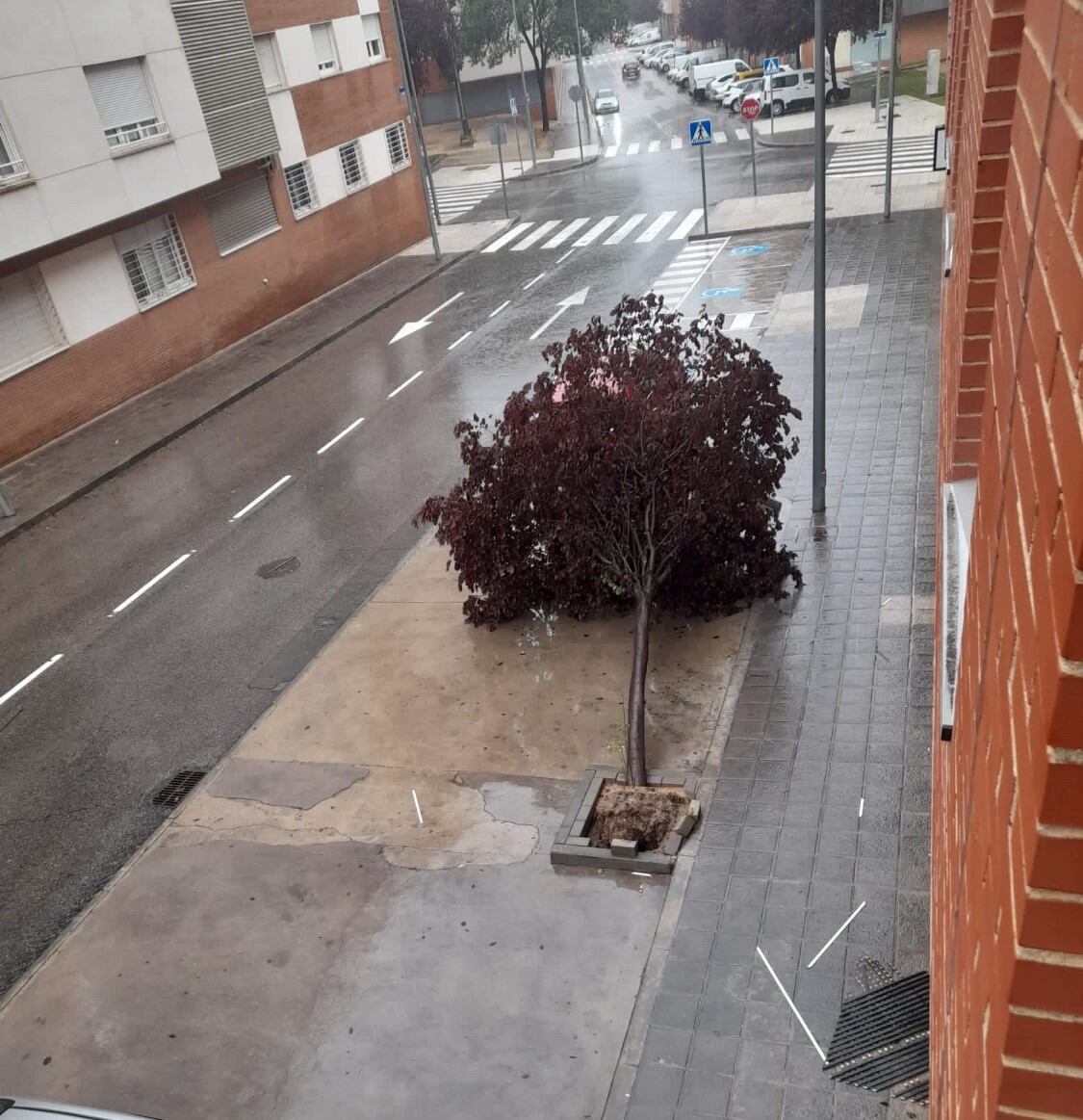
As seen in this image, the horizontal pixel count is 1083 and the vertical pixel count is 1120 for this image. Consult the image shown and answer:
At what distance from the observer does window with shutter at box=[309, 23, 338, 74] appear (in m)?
23.8

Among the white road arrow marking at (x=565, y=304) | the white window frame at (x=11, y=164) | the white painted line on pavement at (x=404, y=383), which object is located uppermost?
the white window frame at (x=11, y=164)

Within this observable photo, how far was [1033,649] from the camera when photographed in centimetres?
112

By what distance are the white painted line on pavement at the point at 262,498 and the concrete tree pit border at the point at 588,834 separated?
24.8 feet

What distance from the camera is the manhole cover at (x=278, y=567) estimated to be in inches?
443

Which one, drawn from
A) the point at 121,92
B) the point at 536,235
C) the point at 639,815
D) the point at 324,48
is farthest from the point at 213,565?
the point at 536,235

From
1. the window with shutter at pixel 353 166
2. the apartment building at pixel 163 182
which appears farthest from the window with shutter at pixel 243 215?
the window with shutter at pixel 353 166

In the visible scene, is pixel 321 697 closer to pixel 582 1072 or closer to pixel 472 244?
pixel 582 1072

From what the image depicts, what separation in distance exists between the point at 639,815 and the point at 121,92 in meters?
16.8

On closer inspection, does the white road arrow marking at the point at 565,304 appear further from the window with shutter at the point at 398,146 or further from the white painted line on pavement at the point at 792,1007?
the white painted line on pavement at the point at 792,1007

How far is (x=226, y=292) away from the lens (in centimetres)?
2075

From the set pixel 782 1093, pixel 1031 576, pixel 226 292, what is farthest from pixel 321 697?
pixel 226 292

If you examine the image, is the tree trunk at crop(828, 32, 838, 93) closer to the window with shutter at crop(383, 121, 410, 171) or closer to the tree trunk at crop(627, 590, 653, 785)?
the window with shutter at crop(383, 121, 410, 171)

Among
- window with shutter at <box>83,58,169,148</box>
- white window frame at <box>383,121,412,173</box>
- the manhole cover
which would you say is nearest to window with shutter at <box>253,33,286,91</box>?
white window frame at <box>383,121,412,173</box>

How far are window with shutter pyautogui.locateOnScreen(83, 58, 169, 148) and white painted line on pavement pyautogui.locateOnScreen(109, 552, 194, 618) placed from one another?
9442 mm
